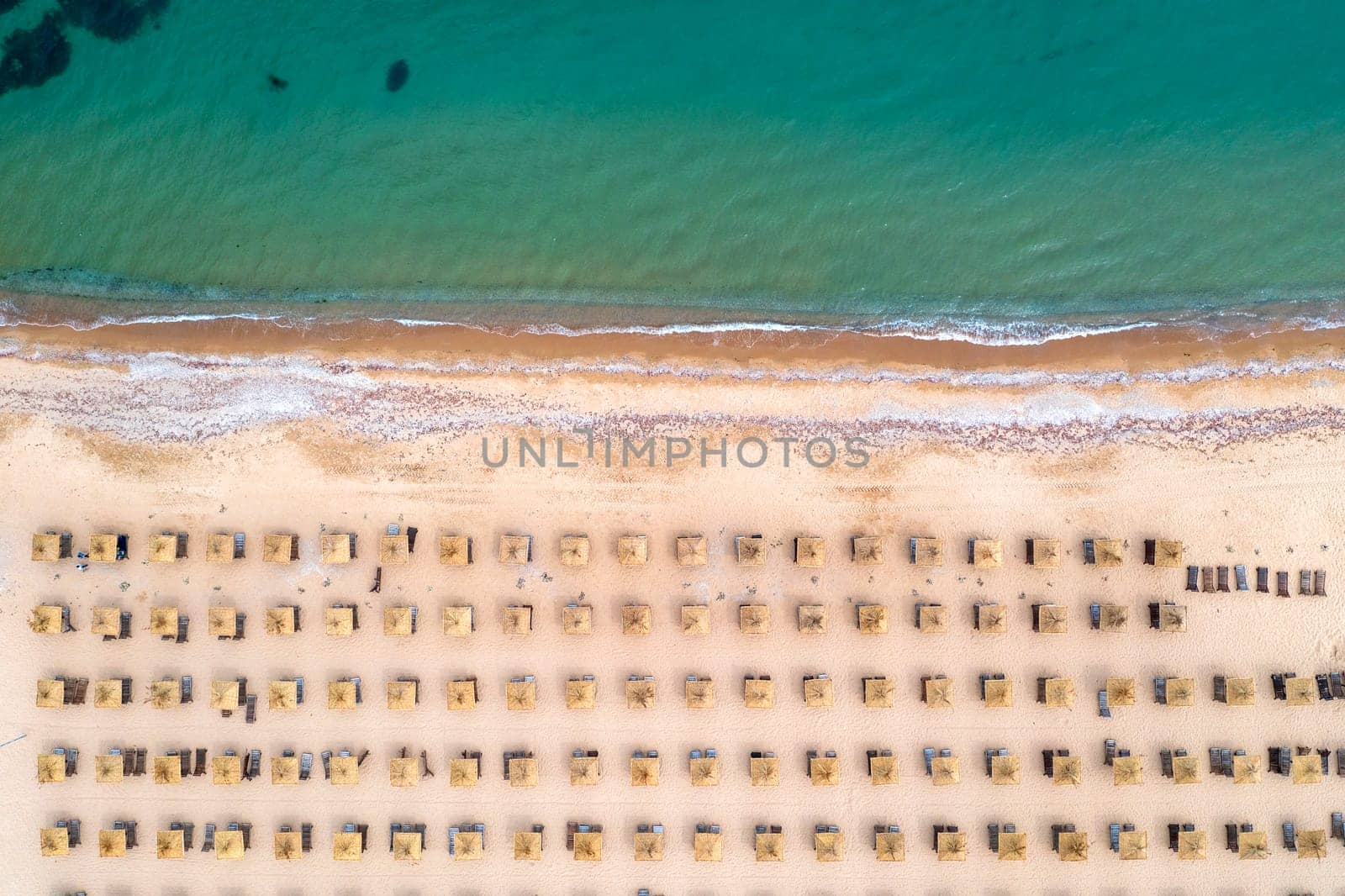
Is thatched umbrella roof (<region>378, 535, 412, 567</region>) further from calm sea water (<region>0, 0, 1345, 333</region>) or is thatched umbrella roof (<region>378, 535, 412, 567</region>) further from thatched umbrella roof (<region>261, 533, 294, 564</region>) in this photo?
calm sea water (<region>0, 0, 1345, 333</region>)

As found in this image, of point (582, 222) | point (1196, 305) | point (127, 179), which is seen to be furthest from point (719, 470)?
point (127, 179)

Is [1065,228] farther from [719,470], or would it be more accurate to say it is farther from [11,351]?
[11,351]

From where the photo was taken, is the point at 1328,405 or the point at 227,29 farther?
the point at 227,29

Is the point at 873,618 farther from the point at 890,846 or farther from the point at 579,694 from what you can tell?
the point at 579,694

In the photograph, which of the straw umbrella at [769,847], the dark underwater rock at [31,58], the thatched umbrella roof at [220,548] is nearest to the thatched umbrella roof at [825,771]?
the straw umbrella at [769,847]

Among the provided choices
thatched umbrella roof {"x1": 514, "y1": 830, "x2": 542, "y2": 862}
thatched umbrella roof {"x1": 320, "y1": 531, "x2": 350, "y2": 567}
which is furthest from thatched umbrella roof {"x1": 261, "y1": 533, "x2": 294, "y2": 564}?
thatched umbrella roof {"x1": 514, "y1": 830, "x2": 542, "y2": 862}

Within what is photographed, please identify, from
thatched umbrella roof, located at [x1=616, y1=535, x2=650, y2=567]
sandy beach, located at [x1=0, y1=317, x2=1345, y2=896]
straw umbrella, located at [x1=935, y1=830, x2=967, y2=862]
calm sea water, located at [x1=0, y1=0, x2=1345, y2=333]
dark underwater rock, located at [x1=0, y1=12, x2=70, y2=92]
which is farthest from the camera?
dark underwater rock, located at [x1=0, y1=12, x2=70, y2=92]
